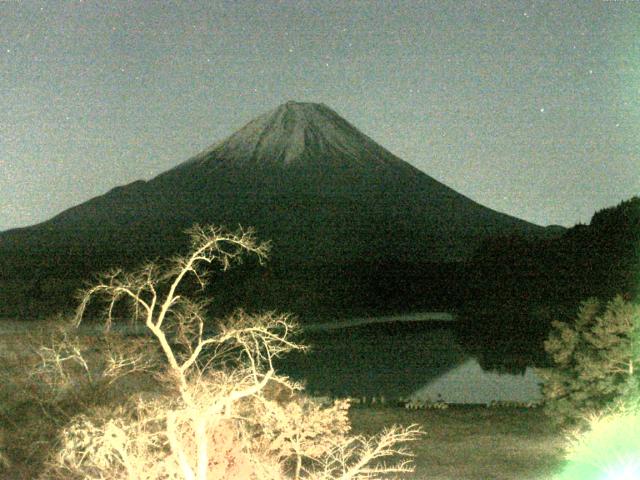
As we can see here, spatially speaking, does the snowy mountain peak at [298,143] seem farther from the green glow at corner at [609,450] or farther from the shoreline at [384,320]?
the green glow at corner at [609,450]

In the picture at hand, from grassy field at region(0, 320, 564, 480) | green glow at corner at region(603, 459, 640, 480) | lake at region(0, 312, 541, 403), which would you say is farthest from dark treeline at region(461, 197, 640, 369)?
green glow at corner at region(603, 459, 640, 480)

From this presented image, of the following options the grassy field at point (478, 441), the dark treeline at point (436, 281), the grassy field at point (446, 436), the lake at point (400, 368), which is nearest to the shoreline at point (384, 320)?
the dark treeline at point (436, 281)

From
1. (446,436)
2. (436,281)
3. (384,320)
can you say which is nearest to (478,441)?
(446,436)

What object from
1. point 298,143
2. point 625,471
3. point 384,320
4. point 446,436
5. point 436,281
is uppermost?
point 298,143

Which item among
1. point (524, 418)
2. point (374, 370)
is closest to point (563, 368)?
point (524, 418)

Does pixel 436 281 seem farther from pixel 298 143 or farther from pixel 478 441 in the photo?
pixel 478 441

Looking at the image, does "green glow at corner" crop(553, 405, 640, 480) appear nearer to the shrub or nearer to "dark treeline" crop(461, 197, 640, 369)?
the shrub

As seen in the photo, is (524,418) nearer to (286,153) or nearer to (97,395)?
(97,395)
